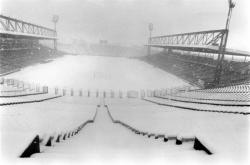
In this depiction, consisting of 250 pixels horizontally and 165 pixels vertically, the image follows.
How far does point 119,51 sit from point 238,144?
11865cm

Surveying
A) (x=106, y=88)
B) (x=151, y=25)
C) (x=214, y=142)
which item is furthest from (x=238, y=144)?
(x=151, y=25)

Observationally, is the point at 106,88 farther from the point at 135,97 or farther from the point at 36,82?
the point at 36,82

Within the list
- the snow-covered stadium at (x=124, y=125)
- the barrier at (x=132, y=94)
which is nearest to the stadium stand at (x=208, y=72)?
the snow-covered stadium at (x=124, y=125)

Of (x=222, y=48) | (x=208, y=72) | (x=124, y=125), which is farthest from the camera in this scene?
(x=208, y=72)

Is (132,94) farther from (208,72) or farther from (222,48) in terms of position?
(208,72)

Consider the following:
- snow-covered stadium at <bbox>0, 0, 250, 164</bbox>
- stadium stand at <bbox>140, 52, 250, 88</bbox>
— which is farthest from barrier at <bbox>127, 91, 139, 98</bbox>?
stadium stand at <bbox>140, 52, 250, 88</bbox>

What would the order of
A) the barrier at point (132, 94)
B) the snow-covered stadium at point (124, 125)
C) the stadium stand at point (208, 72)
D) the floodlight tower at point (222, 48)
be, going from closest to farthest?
the snow-covered stadium at point (124, 125), the floodlight tower at point (222, 48), the barrier at point (132, 94), the stadium stand at point (208, 72)

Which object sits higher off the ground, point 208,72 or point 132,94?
point 208,72

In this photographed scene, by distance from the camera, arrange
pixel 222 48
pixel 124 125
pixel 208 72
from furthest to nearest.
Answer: pixel 208 72
pixel 222 48
pixel 124 125

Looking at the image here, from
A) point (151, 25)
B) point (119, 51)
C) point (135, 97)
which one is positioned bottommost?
point (135, 97)

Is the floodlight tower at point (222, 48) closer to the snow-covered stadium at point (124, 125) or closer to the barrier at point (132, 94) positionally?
the snow-covered stadium at point (124, 125)

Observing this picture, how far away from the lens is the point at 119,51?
403ft

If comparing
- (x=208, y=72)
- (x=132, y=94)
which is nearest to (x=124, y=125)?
(x=132, y=94)

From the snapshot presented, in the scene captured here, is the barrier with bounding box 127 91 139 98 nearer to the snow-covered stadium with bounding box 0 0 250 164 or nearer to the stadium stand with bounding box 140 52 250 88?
the snow-covered stadium with bounding box 0 0 250 164
